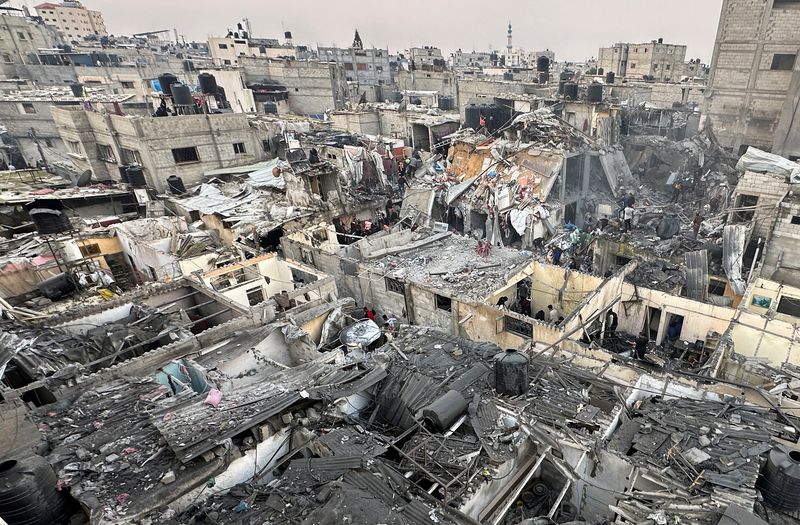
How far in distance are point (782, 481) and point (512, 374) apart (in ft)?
17.2

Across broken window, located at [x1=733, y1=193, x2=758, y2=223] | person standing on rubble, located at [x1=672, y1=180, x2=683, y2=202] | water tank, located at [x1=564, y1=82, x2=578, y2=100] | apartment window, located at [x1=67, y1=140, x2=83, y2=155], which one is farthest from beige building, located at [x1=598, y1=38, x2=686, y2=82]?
apartment window, located at [x1=67, y1=140, x2=83, y2=155]

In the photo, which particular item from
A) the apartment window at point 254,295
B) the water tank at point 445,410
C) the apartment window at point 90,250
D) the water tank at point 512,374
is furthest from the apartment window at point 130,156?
the water tank at point 512,374

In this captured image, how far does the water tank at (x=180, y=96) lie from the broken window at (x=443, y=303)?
2562 centimetres

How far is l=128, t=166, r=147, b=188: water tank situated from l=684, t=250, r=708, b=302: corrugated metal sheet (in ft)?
107

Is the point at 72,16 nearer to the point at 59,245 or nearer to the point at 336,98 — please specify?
the point at 336,98

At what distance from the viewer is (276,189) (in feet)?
96.5

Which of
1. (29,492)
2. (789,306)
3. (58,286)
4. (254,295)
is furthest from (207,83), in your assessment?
(789,306)

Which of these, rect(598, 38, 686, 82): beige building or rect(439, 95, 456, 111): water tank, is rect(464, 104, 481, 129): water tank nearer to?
rect(439, 95, 456, 111): water tank

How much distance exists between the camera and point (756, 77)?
111 ft

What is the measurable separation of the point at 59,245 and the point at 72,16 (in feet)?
403

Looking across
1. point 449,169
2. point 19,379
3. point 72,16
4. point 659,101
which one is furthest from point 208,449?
point 72,16

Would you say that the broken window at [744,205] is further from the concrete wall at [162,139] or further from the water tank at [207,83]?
the water tank at [207,83]

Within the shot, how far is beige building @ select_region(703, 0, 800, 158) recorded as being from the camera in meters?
31.7

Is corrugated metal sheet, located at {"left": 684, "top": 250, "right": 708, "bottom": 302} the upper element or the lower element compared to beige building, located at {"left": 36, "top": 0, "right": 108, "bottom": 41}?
lower
